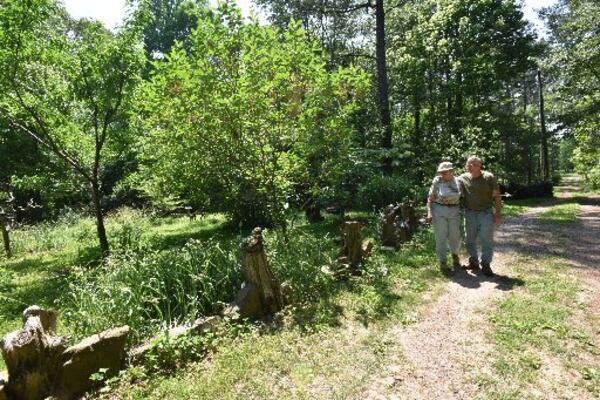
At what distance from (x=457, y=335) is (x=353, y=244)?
261 cm

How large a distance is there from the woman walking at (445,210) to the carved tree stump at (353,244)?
4.03 ft

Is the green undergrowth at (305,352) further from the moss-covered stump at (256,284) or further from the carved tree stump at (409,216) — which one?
the carved tree stump at (409,216)

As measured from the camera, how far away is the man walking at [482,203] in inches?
267

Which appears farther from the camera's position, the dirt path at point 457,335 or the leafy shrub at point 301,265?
the leafy shrub at point 301,265

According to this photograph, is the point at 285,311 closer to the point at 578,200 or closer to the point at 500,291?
the point at 500,291

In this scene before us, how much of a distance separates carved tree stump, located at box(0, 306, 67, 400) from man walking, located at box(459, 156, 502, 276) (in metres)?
5.94

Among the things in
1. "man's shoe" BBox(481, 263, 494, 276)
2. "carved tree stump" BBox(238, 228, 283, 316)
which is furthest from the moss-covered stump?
"man's shoe" BBox(481, 263, 494, 276)

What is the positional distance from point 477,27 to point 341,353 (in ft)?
70.0

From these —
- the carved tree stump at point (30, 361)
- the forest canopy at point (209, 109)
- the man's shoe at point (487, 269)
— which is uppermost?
the forest canopy at point (209, 109)

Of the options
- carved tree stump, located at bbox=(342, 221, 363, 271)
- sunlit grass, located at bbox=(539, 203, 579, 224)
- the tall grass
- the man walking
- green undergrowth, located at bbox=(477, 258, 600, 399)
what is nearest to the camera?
green undergrowth, located at bbox=(477, 258, 600, 399)

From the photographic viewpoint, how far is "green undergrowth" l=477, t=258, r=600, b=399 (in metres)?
3.99

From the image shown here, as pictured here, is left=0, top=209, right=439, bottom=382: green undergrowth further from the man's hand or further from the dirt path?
the man's hand

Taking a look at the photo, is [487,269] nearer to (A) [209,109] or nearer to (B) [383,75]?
(A) [209,109]

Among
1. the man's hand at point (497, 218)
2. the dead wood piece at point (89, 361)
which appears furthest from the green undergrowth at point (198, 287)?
the man's hand at point (497, 218)
